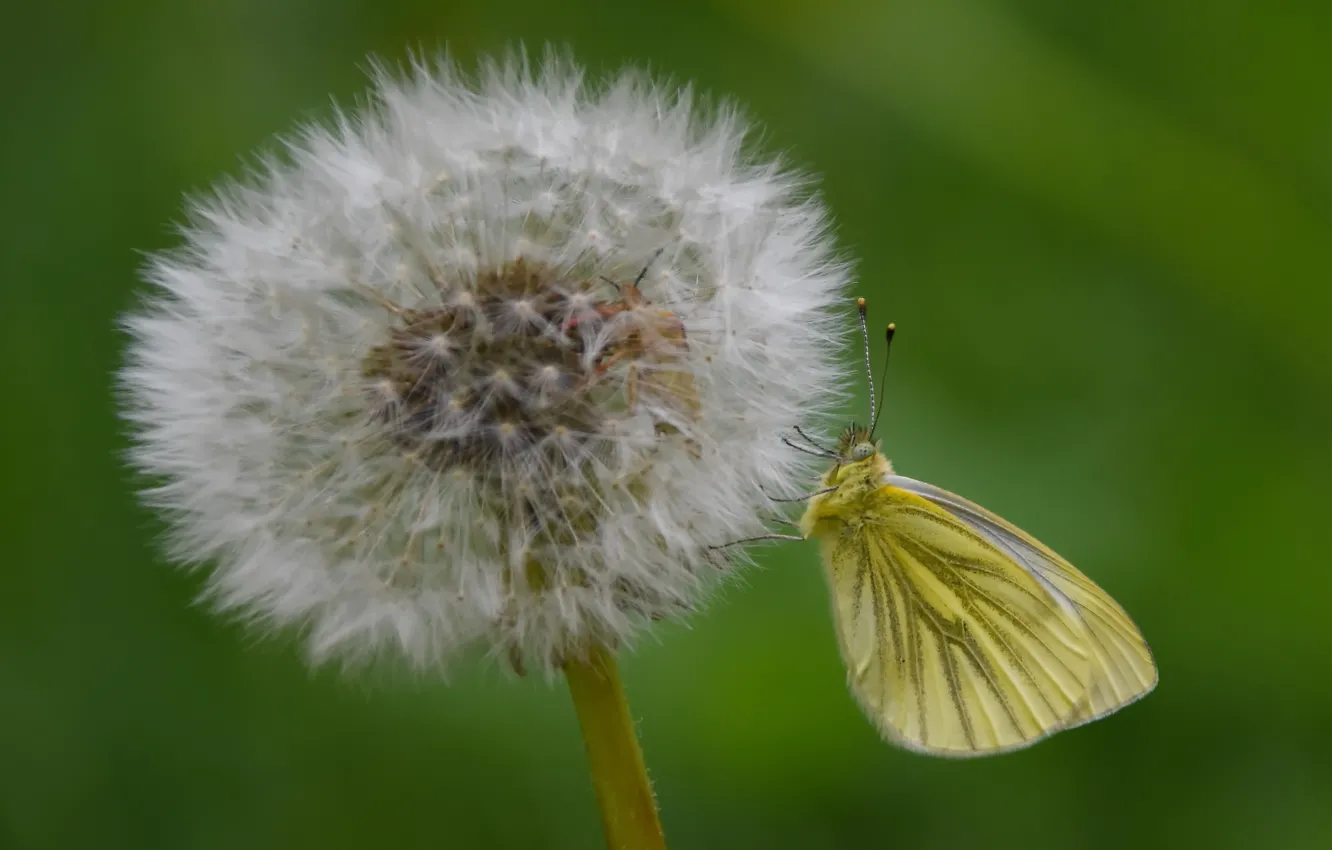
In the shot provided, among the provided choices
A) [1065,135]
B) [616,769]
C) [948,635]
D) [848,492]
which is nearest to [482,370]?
[616,769]

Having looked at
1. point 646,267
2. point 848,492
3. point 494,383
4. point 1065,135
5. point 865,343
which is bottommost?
point 848,492

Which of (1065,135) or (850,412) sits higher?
(1065,135)

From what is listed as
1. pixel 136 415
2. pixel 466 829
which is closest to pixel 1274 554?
pixel 466 829

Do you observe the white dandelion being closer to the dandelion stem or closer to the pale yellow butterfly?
the dandelion stem

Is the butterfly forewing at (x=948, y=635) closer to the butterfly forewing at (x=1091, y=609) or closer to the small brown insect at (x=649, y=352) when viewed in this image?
the butterfly forewing at (x=1091, y=609)

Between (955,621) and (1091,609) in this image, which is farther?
(955,621)

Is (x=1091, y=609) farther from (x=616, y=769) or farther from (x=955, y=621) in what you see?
(x=616, y=769)

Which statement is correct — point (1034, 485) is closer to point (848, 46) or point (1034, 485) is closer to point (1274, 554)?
point (1274, 554)

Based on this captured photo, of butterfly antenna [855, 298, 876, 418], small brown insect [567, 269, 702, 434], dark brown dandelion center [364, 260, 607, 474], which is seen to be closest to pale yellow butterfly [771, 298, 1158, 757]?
butterfly antenna [855, 298, 876, 418]
